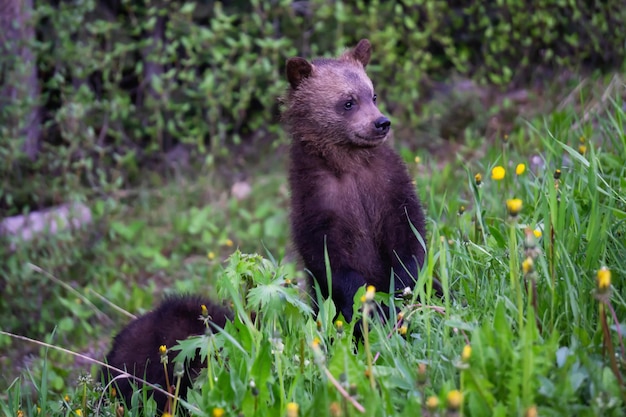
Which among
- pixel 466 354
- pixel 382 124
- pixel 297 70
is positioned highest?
pixel 297 70

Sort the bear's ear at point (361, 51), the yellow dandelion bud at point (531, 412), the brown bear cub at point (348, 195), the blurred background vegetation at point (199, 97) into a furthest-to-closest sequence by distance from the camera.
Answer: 1. the blurred background vegetation at point (199, 97)
2. the bear's ear at point (361, 51)
3. the brown bear cub at point (348, 195)
4. the yellow dandelion bud at point (531, 412)

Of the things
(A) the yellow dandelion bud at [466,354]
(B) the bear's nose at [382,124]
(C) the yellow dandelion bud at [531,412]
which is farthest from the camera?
(B) the bear's nose at [382,124]

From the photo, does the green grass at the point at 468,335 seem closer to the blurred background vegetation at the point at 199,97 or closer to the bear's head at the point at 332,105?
the bear's head at the point at 332,105

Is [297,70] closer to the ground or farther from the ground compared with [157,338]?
farther from the ground

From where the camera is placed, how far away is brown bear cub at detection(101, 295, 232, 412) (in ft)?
13.5

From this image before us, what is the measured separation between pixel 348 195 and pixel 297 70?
0.80 meters

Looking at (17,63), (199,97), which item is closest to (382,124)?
(17,63)

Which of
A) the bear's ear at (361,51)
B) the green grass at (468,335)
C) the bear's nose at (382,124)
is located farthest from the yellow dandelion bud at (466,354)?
the bear's ear at (361,51)

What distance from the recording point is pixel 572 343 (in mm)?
2760

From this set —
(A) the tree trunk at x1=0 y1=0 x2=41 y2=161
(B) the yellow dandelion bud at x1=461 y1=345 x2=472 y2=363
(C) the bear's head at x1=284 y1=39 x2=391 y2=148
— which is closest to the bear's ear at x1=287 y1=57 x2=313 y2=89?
(C) the bear's head at x1=284 y1=39 x2=391 y2=148

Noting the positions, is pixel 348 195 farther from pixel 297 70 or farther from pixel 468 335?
pixel 468 335

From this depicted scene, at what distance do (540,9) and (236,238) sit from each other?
348 cm

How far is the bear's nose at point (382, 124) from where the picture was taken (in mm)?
4070

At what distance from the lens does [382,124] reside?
408 centimetres
